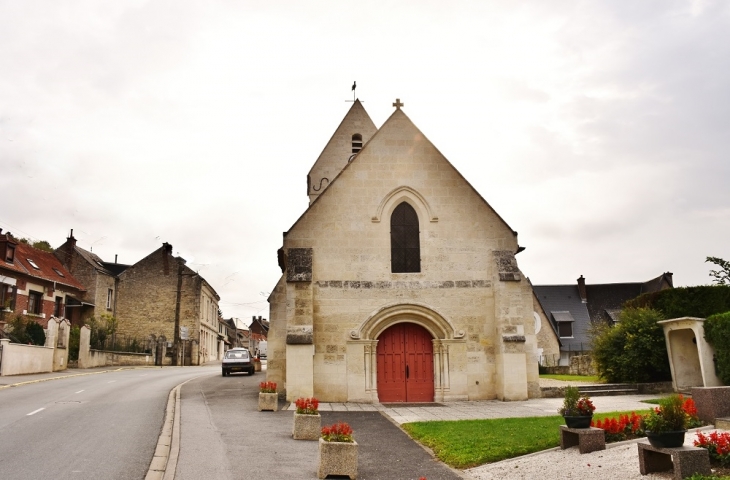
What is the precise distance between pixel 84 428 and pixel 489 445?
800 centimetres

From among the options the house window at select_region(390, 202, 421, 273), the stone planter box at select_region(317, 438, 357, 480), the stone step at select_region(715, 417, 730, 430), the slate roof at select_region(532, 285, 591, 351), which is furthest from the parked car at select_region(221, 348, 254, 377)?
the slate roof at select_region(532, 285, 591, 351)

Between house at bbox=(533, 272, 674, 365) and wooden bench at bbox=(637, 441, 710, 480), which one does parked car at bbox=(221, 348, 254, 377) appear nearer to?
house at bbox=(533, 272, 674, 365)

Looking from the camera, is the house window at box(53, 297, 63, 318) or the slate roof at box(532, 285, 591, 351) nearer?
the house window at box(53, 297, 63, 318)

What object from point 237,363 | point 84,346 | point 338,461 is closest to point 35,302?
point 84,346

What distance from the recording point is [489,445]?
1028cm

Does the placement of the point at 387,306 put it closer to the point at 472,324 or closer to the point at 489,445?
the point at 472,324

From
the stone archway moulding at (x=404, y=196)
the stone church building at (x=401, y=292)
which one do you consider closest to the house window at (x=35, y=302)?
the stone church building at (x=401, y=292)

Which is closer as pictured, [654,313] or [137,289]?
[654,313]

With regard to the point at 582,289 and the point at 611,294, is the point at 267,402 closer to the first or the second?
the point at 582,289

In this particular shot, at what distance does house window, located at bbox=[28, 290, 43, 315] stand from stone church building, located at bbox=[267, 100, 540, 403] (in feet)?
82.6

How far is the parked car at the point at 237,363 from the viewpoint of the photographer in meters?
32.6

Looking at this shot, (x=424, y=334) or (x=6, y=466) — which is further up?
(x=424, y=334)

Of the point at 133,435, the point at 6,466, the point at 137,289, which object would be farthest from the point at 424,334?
the point at 137,289

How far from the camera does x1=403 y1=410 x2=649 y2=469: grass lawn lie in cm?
966
